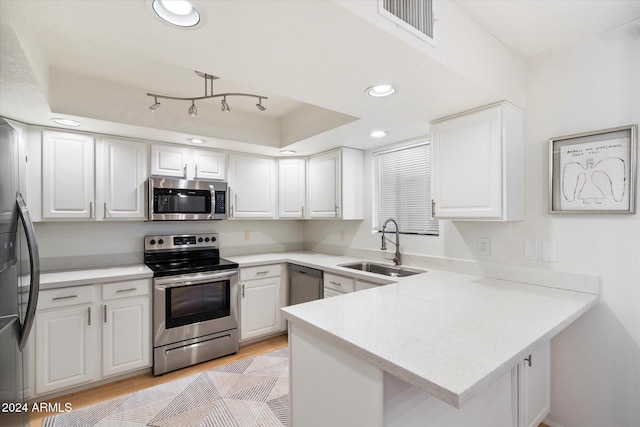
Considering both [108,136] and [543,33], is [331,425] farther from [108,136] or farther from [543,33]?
[108,136]

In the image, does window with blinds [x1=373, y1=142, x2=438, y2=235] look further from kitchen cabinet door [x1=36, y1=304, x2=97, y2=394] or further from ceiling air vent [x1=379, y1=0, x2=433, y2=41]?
kitchen cabinet door [x1=36, y1=304, x2=97, y2=394]

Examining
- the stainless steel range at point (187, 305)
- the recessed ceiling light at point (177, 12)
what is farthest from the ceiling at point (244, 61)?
the stainless steel range at point (187, 305)

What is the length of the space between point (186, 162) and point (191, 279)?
1.16 m

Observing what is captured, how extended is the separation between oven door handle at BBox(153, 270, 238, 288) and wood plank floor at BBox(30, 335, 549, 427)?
0.77 metres

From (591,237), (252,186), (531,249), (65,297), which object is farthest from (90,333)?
(591,237)

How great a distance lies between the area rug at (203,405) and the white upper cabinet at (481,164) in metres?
1.88

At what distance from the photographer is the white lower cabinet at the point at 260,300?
3.12 meters

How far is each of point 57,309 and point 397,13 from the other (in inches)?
114

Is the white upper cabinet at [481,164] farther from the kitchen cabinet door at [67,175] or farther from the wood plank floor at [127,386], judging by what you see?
the kitchen cabinet door at [67,175]

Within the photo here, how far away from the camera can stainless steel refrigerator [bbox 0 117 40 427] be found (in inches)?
47.1

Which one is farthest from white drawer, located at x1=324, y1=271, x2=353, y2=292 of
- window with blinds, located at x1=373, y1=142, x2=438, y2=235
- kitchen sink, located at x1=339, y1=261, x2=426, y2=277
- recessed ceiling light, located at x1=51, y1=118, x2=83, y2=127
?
recessed ceiling light, located at x1=51, y1=118, x2=83, y2=127

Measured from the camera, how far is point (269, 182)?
142 inches

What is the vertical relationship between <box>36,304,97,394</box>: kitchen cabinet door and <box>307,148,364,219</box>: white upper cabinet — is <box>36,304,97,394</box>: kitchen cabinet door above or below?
below

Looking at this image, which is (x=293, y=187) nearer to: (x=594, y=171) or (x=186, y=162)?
(x=186, y=162)
